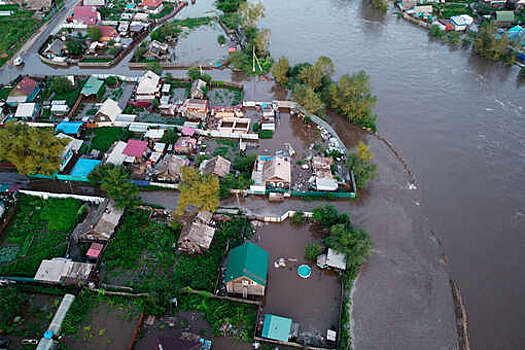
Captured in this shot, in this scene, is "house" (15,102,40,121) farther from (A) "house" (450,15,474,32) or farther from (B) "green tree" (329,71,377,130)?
(A) "house" (450,15,474,32)

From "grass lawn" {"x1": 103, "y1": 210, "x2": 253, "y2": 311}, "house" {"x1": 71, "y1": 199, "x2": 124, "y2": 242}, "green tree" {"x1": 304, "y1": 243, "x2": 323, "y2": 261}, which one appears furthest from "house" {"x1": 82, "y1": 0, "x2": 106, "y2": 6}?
"green tree" {"x1": 304, "y1": 243, "x2": 323, "y2": 261}

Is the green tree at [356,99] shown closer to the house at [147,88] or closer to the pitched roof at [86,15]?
the house at [147,88]

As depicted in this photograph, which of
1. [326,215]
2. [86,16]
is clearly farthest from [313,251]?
[86,16]

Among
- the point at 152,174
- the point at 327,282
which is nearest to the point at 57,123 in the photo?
the point at 152,174

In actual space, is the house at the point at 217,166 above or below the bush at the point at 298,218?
above

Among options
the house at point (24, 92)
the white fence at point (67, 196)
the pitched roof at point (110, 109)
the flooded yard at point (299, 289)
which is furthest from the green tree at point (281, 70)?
the house at point (24, 92)

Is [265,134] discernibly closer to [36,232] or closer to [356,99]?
[356,99]
